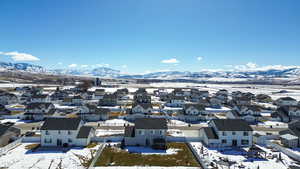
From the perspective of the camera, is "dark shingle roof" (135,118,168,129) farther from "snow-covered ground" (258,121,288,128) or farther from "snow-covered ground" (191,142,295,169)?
"snow-covered ground" (258,121,288,128)

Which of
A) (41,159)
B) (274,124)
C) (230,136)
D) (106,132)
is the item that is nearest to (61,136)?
(41,159)

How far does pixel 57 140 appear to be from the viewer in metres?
36.2

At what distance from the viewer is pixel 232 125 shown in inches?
1513

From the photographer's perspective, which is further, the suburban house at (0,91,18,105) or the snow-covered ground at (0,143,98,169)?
the suburban house at (0,91,18,105)

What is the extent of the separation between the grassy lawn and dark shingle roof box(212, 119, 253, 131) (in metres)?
9.43

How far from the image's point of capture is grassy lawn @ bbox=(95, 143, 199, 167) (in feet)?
94.9

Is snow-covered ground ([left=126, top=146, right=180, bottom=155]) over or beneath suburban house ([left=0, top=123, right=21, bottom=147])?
beneath

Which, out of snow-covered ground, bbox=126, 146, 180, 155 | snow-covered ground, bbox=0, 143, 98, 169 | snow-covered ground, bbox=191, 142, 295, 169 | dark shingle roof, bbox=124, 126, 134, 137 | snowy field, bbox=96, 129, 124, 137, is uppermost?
dark shingle roof, bbox=124, 126, 134, 137

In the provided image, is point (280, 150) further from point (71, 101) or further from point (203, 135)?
point (71, 101)

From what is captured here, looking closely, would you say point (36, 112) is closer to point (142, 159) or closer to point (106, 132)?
point (106, 132)

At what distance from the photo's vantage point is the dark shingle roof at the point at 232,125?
37500 millimetres

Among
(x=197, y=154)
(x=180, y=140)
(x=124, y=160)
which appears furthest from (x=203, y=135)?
(x=124, y=160)

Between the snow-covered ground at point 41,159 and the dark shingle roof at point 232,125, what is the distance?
25.3 meters

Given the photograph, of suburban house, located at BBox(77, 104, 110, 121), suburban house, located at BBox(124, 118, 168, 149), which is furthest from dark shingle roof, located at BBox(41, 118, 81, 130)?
suburban house, located at BBox(77, 104, 110, 121)
